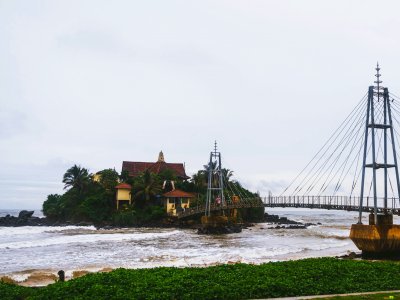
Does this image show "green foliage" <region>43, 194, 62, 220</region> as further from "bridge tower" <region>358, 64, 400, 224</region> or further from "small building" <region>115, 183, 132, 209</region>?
"bridge tower" <region>358, 64, 400, 224</region>

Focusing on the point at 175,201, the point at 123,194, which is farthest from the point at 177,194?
the point at 123,194

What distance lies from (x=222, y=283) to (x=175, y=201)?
159 ft

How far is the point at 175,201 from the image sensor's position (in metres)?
60.0

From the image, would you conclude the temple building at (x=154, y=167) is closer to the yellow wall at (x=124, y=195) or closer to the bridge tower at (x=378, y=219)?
the yellow wall at (x=124, y=195)

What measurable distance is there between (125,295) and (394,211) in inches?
774

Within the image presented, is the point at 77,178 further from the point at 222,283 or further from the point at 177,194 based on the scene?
the point at 222,283

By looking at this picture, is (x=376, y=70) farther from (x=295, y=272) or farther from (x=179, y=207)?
(x=179, y=207)

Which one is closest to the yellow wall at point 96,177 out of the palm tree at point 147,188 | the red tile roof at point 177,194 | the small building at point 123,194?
the small building at point 123,194

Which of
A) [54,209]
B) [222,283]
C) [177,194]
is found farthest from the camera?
[54,209]

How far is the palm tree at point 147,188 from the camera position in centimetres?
5965

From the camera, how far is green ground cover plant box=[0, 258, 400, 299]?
36.5ft

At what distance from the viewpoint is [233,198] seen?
64875 millimetres

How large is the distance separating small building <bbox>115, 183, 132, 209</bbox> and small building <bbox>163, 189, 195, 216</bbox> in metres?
5.35

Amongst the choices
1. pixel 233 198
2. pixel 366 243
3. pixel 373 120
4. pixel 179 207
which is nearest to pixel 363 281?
pixel 366 243
